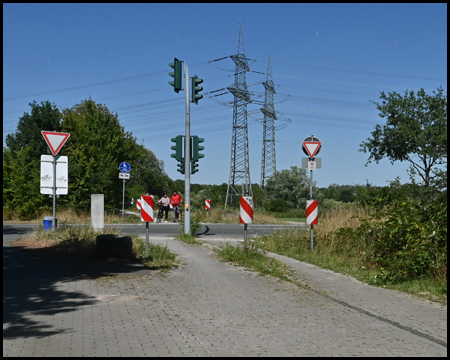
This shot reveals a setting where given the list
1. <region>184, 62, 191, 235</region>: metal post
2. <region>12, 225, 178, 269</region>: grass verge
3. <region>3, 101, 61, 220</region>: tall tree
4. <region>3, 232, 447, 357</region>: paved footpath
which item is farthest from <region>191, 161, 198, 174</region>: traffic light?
<region>3, 101, 61, 220</region>: tall tree

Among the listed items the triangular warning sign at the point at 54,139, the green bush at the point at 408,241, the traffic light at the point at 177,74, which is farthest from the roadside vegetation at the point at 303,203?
the traffic light at the point at 177,74

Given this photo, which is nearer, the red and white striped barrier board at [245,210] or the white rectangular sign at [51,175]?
the red and white striped barrier board at [245,210]

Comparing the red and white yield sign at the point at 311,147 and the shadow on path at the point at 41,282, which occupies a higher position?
the red and white yield sign at the point at 311,147

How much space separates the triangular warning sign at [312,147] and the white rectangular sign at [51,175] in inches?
269

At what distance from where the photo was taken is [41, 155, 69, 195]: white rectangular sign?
1564 cm

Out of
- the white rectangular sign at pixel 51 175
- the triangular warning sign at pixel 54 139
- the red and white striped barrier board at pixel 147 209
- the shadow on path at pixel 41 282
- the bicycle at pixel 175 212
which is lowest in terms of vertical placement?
the shadow on path at pixel 41 282

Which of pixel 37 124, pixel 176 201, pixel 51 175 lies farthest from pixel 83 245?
pixel 37 124

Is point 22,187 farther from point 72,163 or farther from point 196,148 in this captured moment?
point 196,148

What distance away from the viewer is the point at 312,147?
15.0 metres

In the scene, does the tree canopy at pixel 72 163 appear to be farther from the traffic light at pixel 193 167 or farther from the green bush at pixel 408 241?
the green bush at pixel 408 241

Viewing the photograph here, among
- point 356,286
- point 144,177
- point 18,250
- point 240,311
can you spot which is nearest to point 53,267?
point 18,250

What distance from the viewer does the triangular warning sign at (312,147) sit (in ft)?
48.9

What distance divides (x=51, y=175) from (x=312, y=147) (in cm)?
742

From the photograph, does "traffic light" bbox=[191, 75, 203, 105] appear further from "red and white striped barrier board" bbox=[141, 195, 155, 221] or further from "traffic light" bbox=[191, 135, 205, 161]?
"red and white striped barrier board" bbox=[141, 195, 155, 221]
